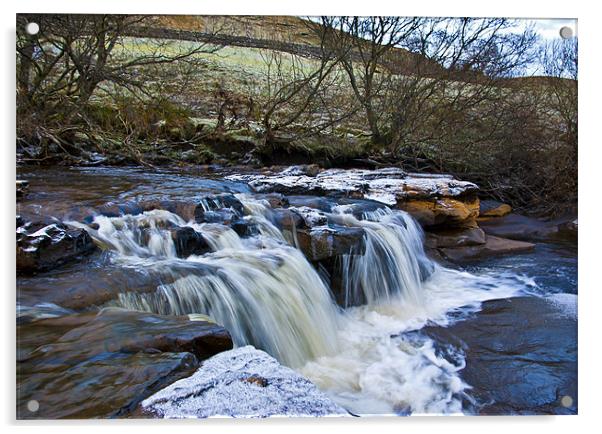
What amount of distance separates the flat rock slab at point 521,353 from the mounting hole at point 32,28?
9.27 feet

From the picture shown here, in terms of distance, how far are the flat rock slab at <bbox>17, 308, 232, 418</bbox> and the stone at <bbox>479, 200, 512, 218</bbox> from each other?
245cm

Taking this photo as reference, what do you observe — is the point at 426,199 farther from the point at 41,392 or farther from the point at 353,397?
the point at 41,392

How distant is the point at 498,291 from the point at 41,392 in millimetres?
2815

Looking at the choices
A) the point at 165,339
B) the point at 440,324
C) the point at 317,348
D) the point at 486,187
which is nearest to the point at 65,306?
the point at 165,339

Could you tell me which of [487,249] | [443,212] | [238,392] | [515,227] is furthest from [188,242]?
[515,227]

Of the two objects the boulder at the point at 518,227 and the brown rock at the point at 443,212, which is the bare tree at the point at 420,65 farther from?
the boulder at the point at 518,227

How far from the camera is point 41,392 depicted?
6.98 feet

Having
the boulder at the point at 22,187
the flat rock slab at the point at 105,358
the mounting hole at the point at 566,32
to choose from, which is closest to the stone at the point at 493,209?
the mounting hole at the point at 566,32

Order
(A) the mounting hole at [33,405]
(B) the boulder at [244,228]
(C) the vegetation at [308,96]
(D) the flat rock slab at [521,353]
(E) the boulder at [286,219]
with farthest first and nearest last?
(E) the boulder at [286,219] → (B) the boulder at [244,228] → (C) the vegetation at [308,96] → (D) the flat rock slab at [521,353] → (A) the mounting hole at [33,405]

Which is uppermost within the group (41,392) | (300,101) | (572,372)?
(300,101)

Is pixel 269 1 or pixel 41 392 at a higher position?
pixel 269 1

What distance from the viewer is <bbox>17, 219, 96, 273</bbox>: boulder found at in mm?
2537

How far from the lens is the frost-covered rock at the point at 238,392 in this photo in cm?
202

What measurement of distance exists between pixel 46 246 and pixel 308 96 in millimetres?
1860
